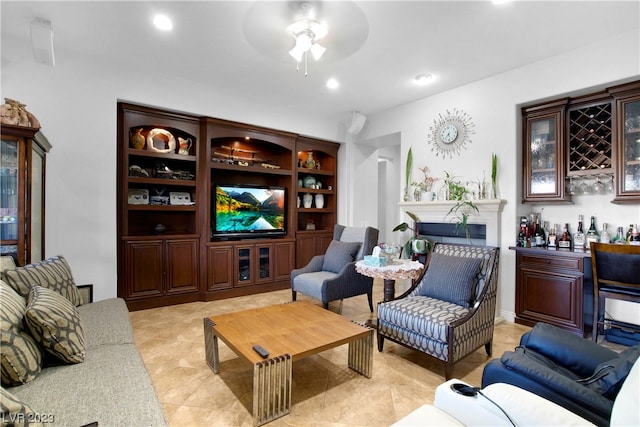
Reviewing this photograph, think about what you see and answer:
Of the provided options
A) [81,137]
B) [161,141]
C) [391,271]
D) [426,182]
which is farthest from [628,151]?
[81,137]

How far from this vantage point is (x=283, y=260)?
4805 millimetres

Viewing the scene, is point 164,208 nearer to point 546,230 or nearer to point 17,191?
point 17,191

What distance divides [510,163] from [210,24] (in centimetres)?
335

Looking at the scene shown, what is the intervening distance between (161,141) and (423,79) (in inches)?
133

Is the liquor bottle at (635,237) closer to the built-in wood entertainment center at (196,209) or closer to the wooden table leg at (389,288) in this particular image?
the wooden table leg at (389,288)

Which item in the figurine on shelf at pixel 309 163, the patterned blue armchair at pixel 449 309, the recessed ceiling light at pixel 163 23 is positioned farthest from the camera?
Answer: the figurine on shelf at pixel 309 163

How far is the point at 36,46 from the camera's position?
8.71 feet

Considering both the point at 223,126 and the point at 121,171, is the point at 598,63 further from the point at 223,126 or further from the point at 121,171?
the point at 121,171

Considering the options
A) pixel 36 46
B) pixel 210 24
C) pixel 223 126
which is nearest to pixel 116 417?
pixel 210 24

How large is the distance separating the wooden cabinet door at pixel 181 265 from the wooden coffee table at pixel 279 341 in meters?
1.86

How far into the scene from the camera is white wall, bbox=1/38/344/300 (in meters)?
3.06

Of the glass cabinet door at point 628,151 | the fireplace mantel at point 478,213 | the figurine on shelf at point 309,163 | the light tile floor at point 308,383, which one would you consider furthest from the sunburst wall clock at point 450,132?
the light tile floor at point 308,383

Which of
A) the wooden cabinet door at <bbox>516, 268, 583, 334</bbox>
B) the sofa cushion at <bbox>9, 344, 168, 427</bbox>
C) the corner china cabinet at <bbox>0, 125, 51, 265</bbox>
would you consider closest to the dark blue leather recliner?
the sofa cushion at <bbox>9, 344, 168, 427</bbox>

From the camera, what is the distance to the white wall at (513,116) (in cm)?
287
